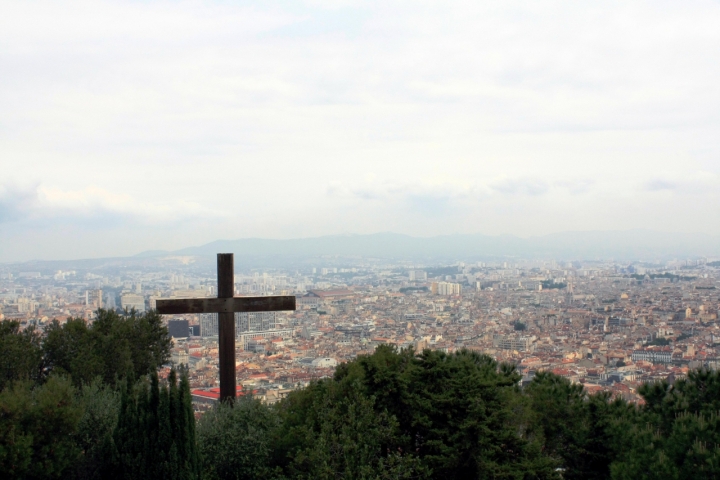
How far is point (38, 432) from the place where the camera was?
6418 millimetres

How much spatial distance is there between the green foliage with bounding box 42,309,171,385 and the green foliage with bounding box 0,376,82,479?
189 cm

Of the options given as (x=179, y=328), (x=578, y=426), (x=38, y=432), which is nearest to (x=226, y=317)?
(x=38, y=432)

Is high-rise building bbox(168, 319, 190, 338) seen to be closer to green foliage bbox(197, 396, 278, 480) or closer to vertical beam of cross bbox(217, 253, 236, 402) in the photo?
vertical beam of cross bbox(217, 253, 236, 402)

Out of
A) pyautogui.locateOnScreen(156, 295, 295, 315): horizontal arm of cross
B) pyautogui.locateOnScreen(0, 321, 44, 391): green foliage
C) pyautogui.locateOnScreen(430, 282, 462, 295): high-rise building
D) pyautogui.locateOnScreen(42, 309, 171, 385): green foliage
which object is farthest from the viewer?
pyautogui.locateOnScreen(430, 282, 462, 295): high-rise building

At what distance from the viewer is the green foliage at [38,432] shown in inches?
242

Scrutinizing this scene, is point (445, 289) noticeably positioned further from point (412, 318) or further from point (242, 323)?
point (242, 323)

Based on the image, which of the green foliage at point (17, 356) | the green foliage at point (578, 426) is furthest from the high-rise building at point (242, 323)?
the green foliage at point (578, 426)

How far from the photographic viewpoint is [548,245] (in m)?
52.9

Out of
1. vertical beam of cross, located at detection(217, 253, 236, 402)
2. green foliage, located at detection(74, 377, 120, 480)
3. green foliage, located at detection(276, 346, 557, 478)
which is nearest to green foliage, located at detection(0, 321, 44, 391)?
green foliage, located at detection(74, 377, 120, 480)

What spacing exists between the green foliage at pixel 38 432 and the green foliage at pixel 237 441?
4.43 ft

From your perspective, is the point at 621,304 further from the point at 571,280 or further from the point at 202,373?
the point at 202,373

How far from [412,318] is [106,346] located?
10.2 meters

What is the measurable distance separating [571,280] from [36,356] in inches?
1070

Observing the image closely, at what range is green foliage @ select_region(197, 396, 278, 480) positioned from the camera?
6859 mm
